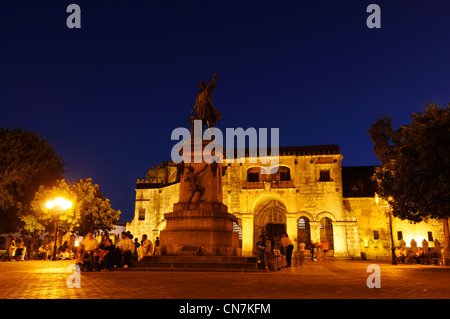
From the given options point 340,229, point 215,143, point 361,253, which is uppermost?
point 215,143

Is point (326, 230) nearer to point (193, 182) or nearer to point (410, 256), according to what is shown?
point (410, 256)

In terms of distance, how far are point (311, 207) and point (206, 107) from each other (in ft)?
75.2

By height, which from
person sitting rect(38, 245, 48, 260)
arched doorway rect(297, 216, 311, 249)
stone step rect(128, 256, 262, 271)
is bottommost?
person sitting rect(38, 245, 48, 260)

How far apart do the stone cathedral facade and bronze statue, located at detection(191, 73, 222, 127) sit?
62.0 feet

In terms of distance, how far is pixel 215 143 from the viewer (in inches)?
583

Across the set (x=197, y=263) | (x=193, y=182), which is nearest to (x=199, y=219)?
(x=193, y=182)

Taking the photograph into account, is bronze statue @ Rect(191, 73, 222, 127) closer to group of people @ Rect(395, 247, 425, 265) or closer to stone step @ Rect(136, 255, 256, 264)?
stone step @ Rect(136, 255, 256, 264)

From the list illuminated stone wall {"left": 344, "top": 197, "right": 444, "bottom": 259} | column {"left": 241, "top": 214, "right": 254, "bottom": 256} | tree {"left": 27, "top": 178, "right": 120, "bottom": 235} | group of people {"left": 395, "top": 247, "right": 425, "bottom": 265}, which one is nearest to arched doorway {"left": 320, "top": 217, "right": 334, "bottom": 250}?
illuminated stone wall {"left": 344, "top": 197, "right": 444, "bottom": 259}

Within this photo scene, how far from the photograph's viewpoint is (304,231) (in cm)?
3800

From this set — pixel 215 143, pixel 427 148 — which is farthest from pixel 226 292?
pixel 427 148

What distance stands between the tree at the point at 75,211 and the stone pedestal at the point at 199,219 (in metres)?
14.7

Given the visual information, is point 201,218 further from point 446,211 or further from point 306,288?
point 446,211

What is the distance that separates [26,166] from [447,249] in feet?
91.1

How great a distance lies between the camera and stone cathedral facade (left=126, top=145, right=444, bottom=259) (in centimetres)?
3397
